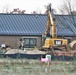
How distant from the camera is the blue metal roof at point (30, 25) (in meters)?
56.9

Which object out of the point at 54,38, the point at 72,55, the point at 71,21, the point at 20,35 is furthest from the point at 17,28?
the point at 72,55

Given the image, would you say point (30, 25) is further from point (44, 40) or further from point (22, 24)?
point (44, 40)

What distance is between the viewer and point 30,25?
58.3 metres

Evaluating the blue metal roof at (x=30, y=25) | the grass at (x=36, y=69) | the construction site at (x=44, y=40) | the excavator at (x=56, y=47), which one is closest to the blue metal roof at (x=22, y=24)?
the blue metal roof at (x=30, y=25)

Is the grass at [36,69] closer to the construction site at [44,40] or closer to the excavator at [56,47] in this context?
the excavator at [56,47]

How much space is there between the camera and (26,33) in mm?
56500

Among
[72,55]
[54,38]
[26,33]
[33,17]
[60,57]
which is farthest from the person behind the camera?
[33,17]

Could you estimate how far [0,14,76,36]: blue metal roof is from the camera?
187ft

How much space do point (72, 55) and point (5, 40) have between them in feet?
67.9

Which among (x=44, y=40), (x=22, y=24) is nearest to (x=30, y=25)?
(x=22, y=24)

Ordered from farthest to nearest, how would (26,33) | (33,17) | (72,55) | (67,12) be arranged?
1. (67,12)
2. (33,17)
3. (26,33)
4. (72,55)

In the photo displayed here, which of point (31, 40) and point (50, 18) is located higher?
point (50, 18)

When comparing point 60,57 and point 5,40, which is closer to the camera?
point 60,57

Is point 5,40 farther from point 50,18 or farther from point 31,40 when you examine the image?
point 50,18
